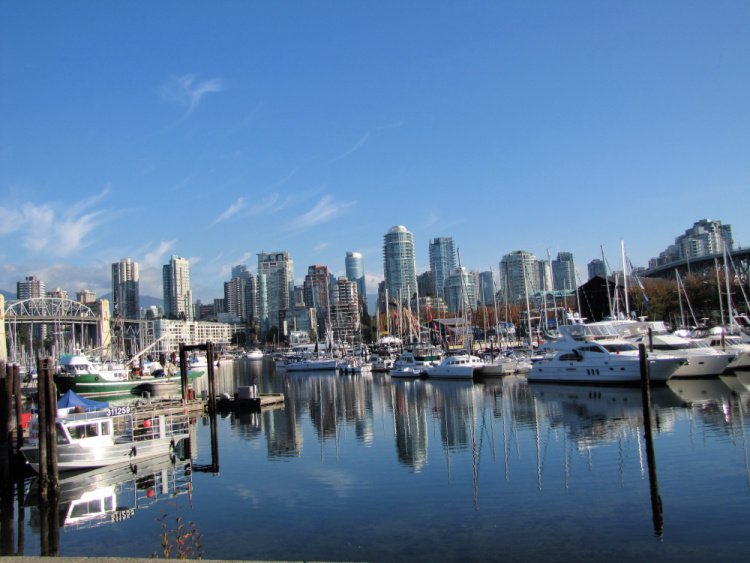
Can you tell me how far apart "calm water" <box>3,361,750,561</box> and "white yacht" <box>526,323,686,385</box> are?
10.2 meters

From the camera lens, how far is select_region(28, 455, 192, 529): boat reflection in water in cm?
2228

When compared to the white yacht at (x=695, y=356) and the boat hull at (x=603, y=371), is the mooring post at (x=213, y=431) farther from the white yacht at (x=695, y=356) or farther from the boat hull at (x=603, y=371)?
the white yacht at (x=695, y=356)

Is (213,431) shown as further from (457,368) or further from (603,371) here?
(457,368)

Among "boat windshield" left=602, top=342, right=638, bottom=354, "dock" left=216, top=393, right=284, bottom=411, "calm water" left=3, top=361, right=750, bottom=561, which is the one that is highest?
"boat windshield" left=602, top=342, right=638, bottom=354

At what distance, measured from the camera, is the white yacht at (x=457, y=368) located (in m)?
73.2

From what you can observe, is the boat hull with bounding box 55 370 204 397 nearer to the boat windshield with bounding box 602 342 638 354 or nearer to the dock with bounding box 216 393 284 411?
the dock with bounding box 216 393 284 411

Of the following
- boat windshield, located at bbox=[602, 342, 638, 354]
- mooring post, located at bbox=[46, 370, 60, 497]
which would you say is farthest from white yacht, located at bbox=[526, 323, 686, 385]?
mooring post, located at bbox=[46, 370, 60, 497]

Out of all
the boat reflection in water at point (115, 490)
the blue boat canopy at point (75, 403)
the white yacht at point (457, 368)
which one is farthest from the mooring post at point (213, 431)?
the white yacht at point (457, 368)

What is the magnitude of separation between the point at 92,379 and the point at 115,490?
4308 centimetres

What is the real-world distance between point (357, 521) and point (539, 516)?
5513 millimetres

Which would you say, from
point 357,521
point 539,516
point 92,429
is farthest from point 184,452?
point 539,516

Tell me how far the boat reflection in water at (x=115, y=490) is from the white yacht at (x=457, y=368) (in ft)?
150

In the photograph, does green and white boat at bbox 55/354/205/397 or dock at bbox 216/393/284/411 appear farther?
green and white boat at bbox 55/354/205/397

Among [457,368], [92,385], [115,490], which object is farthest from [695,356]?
[92,385]
